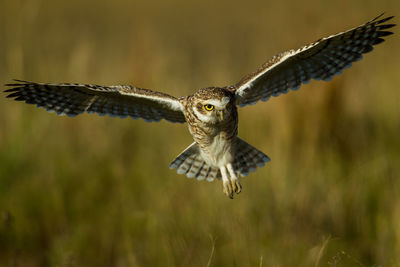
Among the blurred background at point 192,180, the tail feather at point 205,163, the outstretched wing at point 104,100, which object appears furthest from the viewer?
the blurred background at point 192,180

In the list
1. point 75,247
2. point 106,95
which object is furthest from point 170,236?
point 106,95

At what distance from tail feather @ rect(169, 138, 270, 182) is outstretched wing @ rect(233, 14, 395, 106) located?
2.05 feet

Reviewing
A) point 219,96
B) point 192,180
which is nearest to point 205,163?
point 219,96

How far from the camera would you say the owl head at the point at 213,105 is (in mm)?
4258

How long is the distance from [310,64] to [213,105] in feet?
3.69

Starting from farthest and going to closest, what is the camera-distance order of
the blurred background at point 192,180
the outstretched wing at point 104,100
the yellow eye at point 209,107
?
the blurred background at point 192,180
the outstretched wing at point 104,100
the yellow eye at point 209,107

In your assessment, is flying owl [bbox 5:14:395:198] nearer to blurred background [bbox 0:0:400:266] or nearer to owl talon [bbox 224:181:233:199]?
owl talon [bbox 224:181:233:199]

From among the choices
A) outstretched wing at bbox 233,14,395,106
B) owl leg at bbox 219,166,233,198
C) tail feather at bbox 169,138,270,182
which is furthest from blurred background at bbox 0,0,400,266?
outstretched wing at bbox 233,14,395,106

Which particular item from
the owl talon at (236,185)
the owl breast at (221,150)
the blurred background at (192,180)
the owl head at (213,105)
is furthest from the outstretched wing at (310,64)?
the blurred background at (192,180)

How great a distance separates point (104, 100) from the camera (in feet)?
16.3

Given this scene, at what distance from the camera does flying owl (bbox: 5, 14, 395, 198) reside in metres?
4.36

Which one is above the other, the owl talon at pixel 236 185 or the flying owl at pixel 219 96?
the flying owl at pixel 219 96

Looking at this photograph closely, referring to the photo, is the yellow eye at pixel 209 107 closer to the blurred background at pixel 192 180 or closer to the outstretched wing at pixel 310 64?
the outstretched wing at pixel 310 64

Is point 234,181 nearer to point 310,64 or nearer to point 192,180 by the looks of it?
point 310,64
